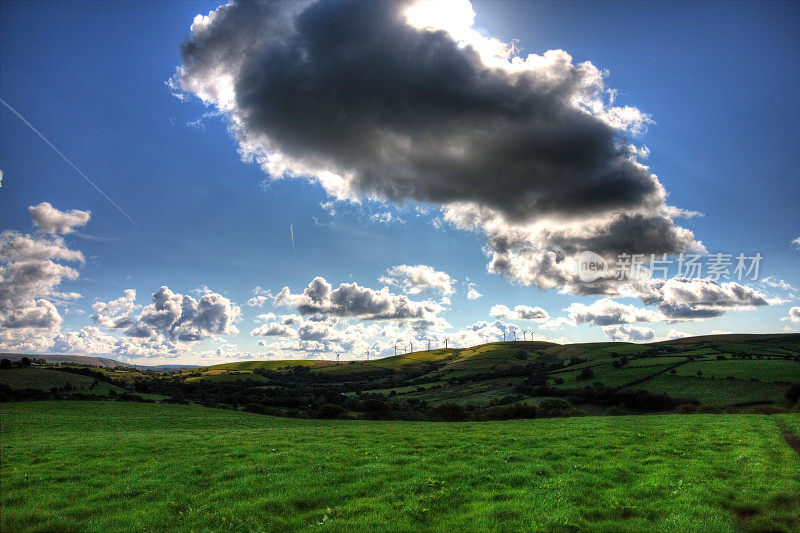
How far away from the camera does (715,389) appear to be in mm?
82250

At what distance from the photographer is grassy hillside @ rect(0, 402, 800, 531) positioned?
12.0 meters

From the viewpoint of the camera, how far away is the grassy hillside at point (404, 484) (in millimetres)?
12023

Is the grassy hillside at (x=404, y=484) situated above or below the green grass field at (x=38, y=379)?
above

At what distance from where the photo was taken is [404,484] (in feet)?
50.3

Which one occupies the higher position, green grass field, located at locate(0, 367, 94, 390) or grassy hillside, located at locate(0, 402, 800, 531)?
grassy hillside, located at locate(0, 402, 800, 531)

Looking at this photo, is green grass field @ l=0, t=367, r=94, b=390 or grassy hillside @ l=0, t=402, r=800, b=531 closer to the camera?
grassy hillside @ l=0, t=402, r=800, b=531

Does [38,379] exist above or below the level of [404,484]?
below

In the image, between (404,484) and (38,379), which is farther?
(38,379)

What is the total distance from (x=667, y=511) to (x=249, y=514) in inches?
575

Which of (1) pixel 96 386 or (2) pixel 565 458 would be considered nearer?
(2) pixel 565 458

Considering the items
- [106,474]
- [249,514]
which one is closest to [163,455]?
[106,474]

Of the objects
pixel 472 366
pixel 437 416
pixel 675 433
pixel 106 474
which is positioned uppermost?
pixel 106 474

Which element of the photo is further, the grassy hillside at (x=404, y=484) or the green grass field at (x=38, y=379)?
the green grass field at (x=38, y=379)

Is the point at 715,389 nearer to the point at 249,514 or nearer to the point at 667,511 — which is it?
the point at 667,511
